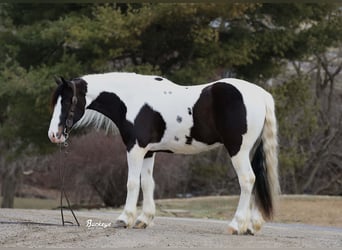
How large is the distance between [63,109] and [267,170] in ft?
8.67

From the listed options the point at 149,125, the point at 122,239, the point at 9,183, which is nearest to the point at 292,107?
the point at 9,183

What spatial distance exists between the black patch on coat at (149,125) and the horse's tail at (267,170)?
4.06 feet

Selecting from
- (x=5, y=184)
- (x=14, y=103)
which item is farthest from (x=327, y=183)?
(x=14, y=103)

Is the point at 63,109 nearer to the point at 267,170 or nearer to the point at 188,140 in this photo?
the point at 188,140

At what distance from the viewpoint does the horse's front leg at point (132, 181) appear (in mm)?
8867

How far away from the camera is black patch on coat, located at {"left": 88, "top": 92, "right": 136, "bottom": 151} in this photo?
905 cm

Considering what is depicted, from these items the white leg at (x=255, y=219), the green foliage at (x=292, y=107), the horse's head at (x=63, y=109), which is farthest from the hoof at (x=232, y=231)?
the green foliage at (x=292, y=107)

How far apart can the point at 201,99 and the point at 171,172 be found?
15.4 m

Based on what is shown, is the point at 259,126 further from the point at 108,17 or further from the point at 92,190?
the point at 92,190

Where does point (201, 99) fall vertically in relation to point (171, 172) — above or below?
above

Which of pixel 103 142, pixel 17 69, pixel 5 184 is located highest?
pixel 17 69

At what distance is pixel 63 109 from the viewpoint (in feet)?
29.3

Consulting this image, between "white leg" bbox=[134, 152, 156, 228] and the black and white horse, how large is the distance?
20 millimetres

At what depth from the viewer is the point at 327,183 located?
96.8 ft
